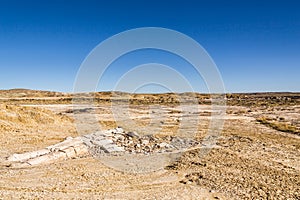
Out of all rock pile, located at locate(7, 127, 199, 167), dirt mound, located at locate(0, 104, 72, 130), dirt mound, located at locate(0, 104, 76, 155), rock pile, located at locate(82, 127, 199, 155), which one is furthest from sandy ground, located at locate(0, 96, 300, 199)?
dirt mound, located at locate(0, 104, 72, 130)

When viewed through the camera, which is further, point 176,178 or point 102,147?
point 102,147

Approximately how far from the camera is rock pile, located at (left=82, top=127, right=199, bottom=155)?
18.9 meters

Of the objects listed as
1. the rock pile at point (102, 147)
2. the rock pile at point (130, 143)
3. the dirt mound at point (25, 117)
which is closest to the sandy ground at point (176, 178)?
the rock pile at point (102, 147)

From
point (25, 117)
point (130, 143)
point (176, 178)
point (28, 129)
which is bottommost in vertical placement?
point (176, 178)

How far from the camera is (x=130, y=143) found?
20875 millimetres

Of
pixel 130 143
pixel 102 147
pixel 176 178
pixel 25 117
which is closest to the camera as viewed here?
pixel 176 178

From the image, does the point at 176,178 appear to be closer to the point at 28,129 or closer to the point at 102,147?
the point at 102,147

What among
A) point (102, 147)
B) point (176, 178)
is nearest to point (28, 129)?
point (102, 147)

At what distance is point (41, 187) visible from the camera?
38.0 feet

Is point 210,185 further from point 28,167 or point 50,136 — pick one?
point 50,136

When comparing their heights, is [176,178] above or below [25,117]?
below

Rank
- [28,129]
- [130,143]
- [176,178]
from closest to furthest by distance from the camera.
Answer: [176,178], [130,143], [28,129]

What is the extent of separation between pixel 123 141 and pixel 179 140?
3864mm

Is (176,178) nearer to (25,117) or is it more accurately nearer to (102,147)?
(102,147)
